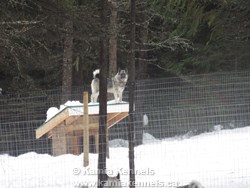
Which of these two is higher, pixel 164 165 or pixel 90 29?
pixel 90 29

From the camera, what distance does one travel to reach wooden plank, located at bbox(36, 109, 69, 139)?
9.57 metres

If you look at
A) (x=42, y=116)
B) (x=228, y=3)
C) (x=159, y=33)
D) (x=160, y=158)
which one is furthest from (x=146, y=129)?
(x=159, y=33)

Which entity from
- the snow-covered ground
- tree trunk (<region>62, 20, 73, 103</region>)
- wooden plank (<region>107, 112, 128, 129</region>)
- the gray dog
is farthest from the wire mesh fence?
tree trunk (<region>62, 20, 73, 103</region>)

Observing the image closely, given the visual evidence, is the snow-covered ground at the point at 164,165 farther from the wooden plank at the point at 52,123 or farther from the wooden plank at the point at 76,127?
the wooden plank at the point at 52,123

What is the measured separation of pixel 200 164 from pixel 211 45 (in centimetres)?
596

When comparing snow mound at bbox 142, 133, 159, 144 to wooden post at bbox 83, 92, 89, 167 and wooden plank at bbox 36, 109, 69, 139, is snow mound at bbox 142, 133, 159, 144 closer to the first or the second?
wooden post at bbox 83, 92, 89, 167

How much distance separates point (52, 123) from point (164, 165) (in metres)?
2.64

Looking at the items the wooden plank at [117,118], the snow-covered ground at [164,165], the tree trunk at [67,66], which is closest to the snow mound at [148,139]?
the snow-covered ground at [164,165]

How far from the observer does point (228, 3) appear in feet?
26.4

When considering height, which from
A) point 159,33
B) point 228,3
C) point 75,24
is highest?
point 159,33

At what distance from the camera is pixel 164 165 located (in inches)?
324

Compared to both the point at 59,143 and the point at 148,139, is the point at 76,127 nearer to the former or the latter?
the point at 59,143

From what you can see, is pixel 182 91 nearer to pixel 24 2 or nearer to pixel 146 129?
pixel 146 129

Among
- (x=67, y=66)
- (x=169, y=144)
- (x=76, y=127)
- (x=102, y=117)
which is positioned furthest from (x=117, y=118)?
(x=67, y=66)
